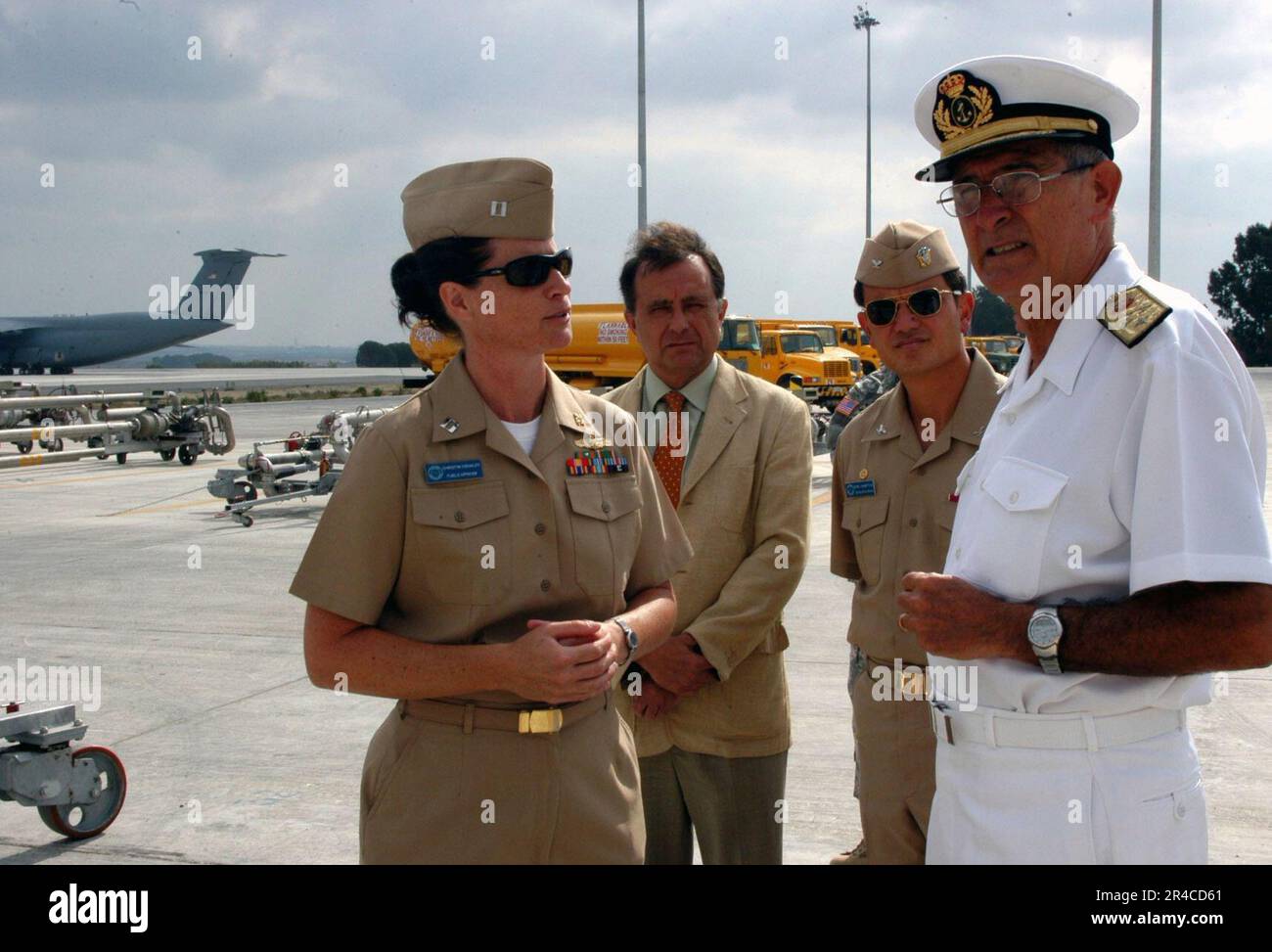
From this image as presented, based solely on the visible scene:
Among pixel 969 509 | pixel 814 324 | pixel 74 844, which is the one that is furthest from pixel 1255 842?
pixel 814 324

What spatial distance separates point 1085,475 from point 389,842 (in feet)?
4.59

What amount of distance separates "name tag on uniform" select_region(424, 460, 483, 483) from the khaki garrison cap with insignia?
1.04 meters

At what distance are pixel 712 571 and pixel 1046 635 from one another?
160 cm

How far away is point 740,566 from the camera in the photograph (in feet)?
11.0

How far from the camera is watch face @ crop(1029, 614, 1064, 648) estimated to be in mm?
1790

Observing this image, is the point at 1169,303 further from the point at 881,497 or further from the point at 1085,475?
the point at 881,497

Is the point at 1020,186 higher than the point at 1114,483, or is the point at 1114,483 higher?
the point at 1020,186

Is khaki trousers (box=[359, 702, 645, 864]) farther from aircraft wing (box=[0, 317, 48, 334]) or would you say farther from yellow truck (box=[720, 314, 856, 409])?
aircraft wing (box=[0, 317, 48, 334])

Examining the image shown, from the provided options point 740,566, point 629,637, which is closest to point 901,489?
point 740,566

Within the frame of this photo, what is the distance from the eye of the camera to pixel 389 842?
2227 mm

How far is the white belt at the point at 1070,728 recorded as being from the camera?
6.14ft

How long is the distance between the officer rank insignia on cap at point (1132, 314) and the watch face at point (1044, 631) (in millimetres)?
437

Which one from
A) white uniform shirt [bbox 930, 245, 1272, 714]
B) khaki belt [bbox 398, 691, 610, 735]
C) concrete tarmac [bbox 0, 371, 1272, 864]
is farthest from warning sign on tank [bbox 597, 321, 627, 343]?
white uniform shirt [bbox 930, 245, 1272, 714]

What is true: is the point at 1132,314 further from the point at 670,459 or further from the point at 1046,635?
the point at 670,459
